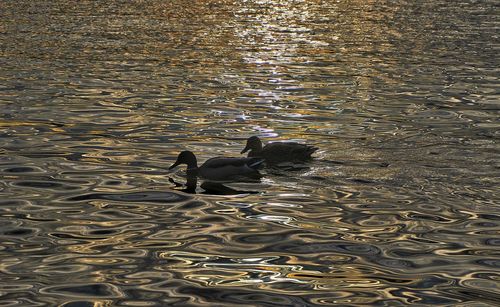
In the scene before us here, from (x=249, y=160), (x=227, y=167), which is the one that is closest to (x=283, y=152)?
(x=249, y=160)

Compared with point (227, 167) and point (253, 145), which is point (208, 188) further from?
point (253, 145)

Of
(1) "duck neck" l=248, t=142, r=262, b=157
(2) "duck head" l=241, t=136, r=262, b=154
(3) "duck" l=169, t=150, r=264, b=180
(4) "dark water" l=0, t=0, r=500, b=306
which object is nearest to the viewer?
(4) "dark water" l=0, t=0, r=500, b=306

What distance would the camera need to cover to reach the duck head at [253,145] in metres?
22.7

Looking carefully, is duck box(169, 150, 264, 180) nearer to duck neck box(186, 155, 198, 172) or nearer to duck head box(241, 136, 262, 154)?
duck neck box(186, 155, 198, 172)

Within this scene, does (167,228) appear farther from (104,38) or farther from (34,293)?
(104,38)

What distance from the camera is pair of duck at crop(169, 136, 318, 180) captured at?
817 inches

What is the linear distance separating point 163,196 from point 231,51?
29.5m

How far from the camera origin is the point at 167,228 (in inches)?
669

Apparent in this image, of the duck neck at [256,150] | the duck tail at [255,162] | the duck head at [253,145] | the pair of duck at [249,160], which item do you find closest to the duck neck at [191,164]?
the pair of duck at [249,160]

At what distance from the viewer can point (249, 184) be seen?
67.8ft

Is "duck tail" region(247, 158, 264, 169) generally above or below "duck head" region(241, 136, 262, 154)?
below

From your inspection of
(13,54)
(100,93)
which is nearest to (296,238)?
(100,93)

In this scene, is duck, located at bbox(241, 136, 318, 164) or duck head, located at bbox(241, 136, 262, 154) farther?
duck head, located at bbox(241, 136, 262, 154)

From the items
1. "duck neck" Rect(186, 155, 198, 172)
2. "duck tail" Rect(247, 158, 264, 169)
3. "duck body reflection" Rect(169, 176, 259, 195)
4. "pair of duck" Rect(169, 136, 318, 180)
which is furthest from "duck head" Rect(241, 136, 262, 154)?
"duck body reflection" Rect(169, 176, 259, 195)
